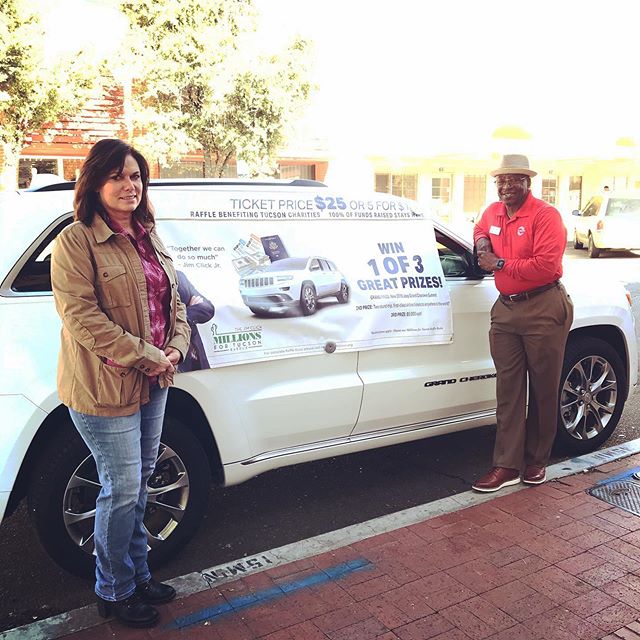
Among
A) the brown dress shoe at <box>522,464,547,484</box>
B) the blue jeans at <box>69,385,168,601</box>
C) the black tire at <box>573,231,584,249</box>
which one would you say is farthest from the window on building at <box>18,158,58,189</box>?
the blue jeans at <box>69,385,168,601</box>

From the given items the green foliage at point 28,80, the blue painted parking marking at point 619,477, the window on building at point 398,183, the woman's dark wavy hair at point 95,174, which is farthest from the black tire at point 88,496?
the window on building at point 398,183

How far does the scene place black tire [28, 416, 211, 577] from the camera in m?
3.07

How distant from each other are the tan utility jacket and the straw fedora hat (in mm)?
2365

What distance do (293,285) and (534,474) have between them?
6.64ft

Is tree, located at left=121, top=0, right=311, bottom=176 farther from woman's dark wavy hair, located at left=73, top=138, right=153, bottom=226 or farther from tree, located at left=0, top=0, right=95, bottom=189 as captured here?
woman's dark wavy hair, located at left=73, top=138, right=153, bottom=226

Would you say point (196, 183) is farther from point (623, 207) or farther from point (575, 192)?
point (575, 192)

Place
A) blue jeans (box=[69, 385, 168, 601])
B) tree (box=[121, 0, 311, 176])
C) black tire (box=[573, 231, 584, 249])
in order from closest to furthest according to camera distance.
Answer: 1. blue jeans (box=[69, 385, 168, 601])
2. tree (box=[121, 0, 311, 176])
3. black tire (box=[573, 231, 584, 249])

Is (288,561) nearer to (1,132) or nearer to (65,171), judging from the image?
(1,132)

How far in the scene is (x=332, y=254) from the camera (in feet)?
12.5

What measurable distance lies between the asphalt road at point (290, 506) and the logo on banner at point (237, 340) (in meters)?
1.10

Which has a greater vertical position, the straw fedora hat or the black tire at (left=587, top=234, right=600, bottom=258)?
the straw fedora hat

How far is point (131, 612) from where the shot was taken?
9.53 ft

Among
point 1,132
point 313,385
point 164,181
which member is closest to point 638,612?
point 313,385

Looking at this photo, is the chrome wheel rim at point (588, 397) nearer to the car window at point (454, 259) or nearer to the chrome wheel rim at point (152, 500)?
the car window at point (454, 259)
